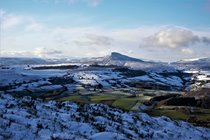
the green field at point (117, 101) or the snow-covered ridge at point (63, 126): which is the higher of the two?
the snow-covered ridge at point (63, 126)

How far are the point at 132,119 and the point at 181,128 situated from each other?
13.2ft

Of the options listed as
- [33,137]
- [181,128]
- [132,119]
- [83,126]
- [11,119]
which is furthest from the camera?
[181,128]

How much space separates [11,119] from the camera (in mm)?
16219

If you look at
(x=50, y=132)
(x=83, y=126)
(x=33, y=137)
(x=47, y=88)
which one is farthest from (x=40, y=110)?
(x=47, y=88)

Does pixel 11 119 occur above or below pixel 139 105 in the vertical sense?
above

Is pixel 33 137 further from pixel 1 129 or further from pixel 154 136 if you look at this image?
pixel 154 136

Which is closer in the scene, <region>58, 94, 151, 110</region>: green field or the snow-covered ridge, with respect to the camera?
the snow-covered ridge

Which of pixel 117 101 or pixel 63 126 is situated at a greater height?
pixel 63 126

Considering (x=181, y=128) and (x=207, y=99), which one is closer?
(x=181, y=128)

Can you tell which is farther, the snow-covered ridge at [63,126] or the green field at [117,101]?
the green field at [117,101]

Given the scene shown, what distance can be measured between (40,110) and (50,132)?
5992 millimetres

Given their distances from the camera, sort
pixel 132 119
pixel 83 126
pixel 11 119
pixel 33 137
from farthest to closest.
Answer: pixel 132 119, pixel 83 126, pixel 11 119, pixel 33 137

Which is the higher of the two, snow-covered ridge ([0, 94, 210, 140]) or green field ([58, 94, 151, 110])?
snow-covered ridge ([0, 94, 210, 140])

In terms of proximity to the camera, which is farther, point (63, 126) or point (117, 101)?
point (117, 101)
